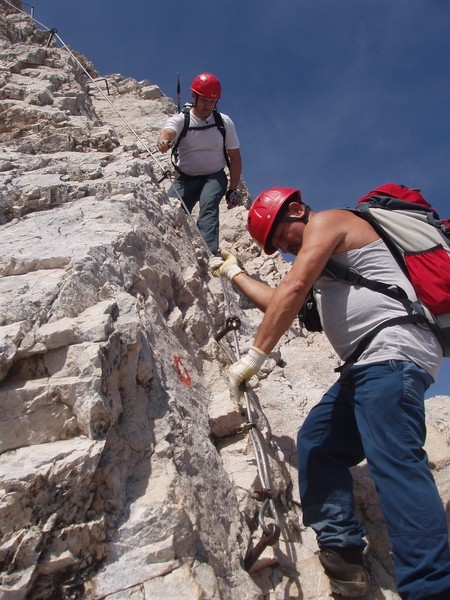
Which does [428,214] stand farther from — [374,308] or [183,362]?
[183,362]

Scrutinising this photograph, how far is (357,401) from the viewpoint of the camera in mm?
3514

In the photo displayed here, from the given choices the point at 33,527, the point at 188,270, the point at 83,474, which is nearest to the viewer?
the point at 33,527

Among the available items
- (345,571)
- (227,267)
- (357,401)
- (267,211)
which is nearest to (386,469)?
(357,401)

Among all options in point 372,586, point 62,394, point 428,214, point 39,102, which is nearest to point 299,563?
point 372,586

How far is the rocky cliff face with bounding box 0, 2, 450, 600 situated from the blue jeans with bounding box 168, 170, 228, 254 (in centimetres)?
84

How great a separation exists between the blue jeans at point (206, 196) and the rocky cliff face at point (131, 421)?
33.2 inches

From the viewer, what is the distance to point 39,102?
1033 centimetres

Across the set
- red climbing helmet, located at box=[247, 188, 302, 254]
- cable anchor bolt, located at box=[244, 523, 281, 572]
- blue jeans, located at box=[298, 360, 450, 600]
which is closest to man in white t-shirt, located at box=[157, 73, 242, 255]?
red climbing helmet, located at box=[247, 188, 302, 254]

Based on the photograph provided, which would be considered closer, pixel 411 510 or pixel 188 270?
pixel 411 510

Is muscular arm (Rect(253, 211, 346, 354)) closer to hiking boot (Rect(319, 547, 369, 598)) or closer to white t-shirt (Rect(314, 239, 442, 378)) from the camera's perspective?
white t-shirt (Rect(314, 239, 442, 378))

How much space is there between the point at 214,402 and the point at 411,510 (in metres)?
2.10

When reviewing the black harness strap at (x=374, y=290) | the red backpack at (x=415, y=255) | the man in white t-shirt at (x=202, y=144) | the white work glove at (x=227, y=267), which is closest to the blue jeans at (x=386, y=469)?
the black harness strap at (x=374, y=290)

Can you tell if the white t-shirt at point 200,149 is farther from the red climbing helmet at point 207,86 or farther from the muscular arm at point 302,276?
the muscular arm at point 302,276

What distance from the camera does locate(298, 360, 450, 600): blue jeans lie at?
294 centimetres
